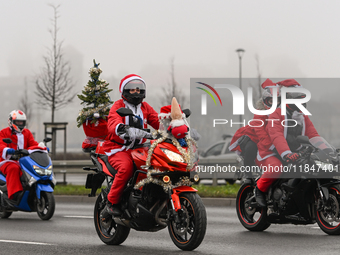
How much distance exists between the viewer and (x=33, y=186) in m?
10.8

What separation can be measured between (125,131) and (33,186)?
484 cm

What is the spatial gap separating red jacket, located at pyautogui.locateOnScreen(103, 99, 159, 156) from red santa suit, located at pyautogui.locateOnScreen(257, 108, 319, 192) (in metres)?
1.77

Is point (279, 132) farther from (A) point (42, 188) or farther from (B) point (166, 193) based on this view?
(A) point (42, 188)

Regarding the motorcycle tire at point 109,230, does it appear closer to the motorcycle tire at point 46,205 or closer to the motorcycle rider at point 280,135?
the motorcycle rider at point 280,135

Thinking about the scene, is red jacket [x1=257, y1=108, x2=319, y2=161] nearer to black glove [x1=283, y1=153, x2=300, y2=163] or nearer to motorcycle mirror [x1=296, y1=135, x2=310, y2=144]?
black glove [x1=283, y1=153, x2=300, y2=163]

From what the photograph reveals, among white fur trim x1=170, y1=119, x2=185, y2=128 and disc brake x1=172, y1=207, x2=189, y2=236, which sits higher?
white fur trim x1=170, y1=119, x2=185, y2=128

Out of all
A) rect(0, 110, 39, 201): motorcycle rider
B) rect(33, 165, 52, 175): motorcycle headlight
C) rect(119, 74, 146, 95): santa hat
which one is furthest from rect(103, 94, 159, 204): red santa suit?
rect(0, 110, 39, 201): motorcycle rider

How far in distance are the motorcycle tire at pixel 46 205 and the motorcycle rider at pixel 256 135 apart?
3.58 meters

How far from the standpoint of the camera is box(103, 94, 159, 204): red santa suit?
671cm

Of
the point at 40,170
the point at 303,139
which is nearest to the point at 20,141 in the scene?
the point at 40,170

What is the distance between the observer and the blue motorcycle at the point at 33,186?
34.8 feet

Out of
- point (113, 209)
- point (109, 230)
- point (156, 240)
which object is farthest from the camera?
point (156, 240)

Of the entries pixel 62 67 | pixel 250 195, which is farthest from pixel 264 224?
pixel 62 67

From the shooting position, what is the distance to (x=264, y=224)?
8406 millimetres
